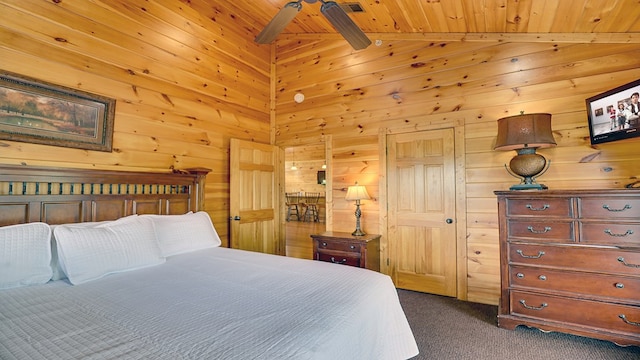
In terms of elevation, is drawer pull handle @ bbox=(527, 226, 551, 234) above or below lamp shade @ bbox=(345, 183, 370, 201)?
below

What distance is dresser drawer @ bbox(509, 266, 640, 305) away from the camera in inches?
84.5

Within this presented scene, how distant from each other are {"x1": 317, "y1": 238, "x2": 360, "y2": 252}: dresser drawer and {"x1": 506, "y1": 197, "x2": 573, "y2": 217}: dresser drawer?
1.53 m

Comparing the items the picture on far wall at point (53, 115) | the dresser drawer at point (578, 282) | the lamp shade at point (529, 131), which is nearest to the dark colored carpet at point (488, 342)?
the dresser drawer at point (578, 282)

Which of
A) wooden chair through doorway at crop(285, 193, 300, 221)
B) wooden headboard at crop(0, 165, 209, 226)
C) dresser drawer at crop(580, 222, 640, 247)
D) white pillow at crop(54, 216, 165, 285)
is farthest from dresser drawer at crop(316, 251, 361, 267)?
wooden chair through doorway at crop(285, 193, 300, 221)

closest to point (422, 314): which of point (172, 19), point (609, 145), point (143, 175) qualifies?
point (609, 145)

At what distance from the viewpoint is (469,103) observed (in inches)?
129

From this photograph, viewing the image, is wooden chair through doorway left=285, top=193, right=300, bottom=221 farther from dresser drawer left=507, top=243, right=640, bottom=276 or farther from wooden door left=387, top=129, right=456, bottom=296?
dresser drawer left=507, top=243, right=640, bottom=276

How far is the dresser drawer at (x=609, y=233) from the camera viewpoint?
2.14 m

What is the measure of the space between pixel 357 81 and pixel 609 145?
2598 mm

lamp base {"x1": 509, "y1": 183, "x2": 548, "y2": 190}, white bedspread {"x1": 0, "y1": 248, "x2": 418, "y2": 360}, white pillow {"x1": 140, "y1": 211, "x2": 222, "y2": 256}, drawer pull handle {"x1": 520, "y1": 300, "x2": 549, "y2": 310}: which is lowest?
drawer pull handle {"x1": 520, "y1": 300, "x2": 549, "y2": 310}

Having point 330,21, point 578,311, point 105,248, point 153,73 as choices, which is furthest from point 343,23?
point 578,311

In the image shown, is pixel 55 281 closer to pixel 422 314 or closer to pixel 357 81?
pixel 422 314

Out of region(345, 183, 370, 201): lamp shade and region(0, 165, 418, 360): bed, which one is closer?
region(0, 165, 418, 360): bed

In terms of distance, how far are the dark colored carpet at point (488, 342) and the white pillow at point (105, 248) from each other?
2015 mm
